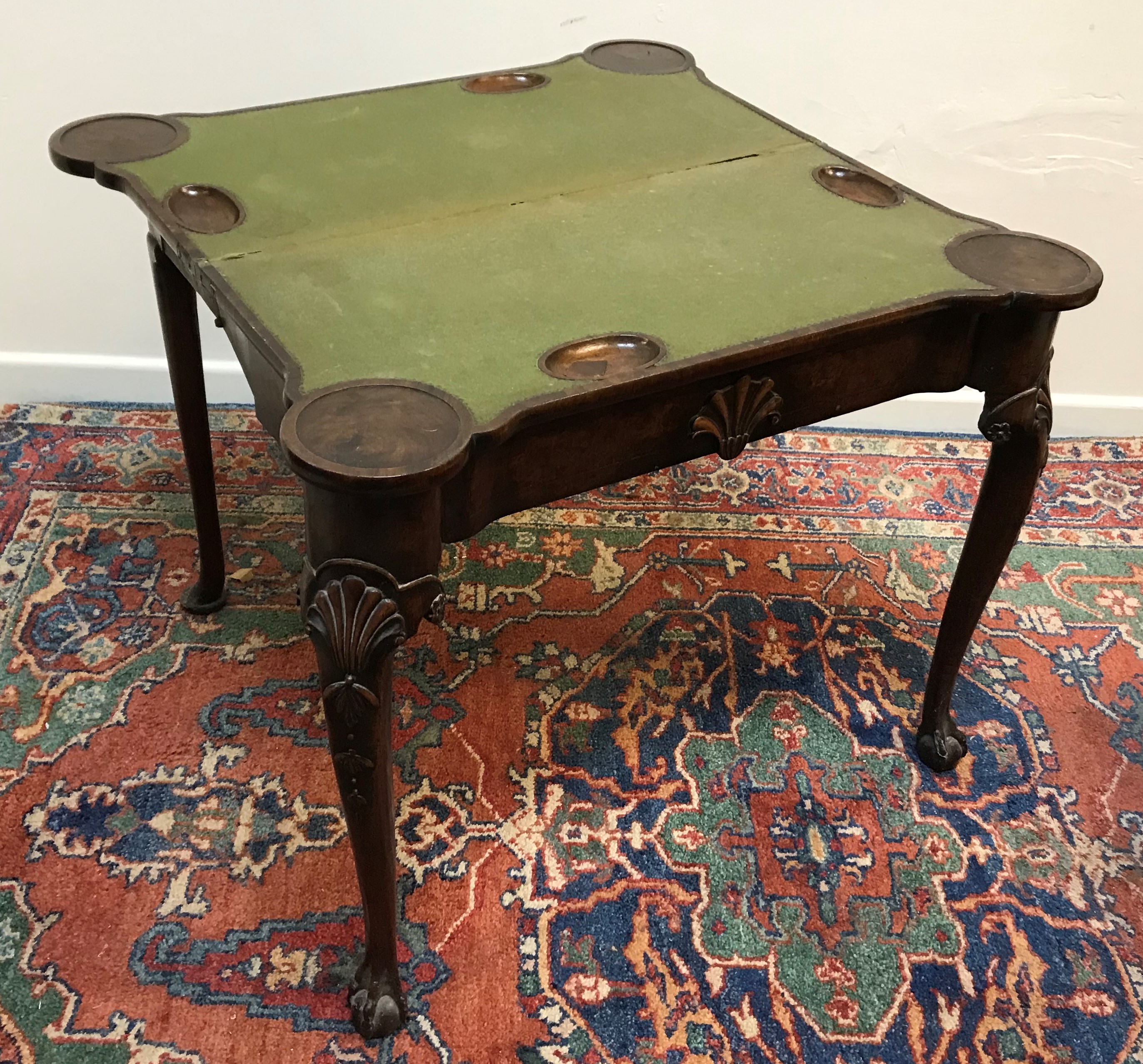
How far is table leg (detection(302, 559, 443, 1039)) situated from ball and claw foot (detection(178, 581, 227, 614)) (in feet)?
2.66

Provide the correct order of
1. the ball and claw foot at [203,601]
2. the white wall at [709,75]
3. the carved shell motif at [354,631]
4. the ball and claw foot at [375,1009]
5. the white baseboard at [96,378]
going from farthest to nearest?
1. the white baseboard at [96,378]
2. the white wall at [709,75]
3. the ball and claw foot at [203,601]
4. the ball and claw foot at [375,1009]
5. the carved shell motif at [354,631]

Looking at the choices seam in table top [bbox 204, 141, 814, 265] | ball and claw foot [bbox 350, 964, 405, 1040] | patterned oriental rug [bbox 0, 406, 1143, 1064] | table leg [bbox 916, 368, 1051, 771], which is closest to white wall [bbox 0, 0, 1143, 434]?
patterned oriental rug [bbox 0, 406, 1143, 1064]

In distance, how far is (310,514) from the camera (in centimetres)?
109

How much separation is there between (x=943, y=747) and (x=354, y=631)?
1056mm

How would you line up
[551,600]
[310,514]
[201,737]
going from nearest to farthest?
[310,514] → [201,737] → [551,600]

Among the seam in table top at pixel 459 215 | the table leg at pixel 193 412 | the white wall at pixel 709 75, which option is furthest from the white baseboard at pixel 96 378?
the seam in table top at pixel 459 215

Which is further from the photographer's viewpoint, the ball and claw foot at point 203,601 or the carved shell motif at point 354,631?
the ball and claw foot at point 203,601

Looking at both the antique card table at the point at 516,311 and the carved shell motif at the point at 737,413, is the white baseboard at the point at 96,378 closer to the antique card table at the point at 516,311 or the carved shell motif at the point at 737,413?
the antique card table at the point at 516,311

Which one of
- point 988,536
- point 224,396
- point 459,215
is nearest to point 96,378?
point 224,396

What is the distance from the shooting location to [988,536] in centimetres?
159

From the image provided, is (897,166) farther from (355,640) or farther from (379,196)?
(355,640)

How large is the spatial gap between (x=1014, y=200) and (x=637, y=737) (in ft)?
4.68

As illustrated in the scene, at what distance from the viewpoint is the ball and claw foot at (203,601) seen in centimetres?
198

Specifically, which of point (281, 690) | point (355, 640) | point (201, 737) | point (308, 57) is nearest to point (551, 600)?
point (281, 690)
